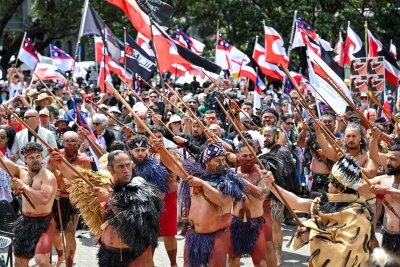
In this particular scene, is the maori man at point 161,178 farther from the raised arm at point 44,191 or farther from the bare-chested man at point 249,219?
the raised arm at point 44,191

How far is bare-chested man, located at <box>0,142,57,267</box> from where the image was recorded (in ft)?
29.8

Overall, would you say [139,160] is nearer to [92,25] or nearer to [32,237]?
[32,237]

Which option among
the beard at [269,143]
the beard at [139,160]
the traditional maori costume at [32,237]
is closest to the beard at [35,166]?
the traditional maori costume at [32,237]

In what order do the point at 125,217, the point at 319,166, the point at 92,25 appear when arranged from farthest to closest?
the point at 92,25 < the point at 319,166 < the point at 125,217

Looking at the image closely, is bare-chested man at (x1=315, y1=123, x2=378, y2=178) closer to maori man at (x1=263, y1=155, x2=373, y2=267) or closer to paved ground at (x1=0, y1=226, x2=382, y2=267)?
paved ground at (x1=0, y1=226, x2=382, y2=267)

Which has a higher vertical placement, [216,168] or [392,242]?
[216,168]

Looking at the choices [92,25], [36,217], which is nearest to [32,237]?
[36,217]

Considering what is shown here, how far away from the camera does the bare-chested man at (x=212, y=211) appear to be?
8.51m

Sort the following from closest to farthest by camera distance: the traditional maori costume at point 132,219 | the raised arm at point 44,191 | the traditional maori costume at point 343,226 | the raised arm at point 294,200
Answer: the traditional maori costume at point 343,226 → the raised arm at point 294,200 → the traditional maori costume at point 132,219 → the raised arm at point 44,191

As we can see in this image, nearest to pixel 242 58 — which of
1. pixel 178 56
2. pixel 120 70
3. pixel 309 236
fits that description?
pixel 120 70

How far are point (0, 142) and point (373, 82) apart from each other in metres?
6.60

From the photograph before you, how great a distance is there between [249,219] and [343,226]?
2907 millimetres

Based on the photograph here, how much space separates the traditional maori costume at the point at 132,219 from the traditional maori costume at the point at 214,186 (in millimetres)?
708

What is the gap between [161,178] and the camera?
10211mm
